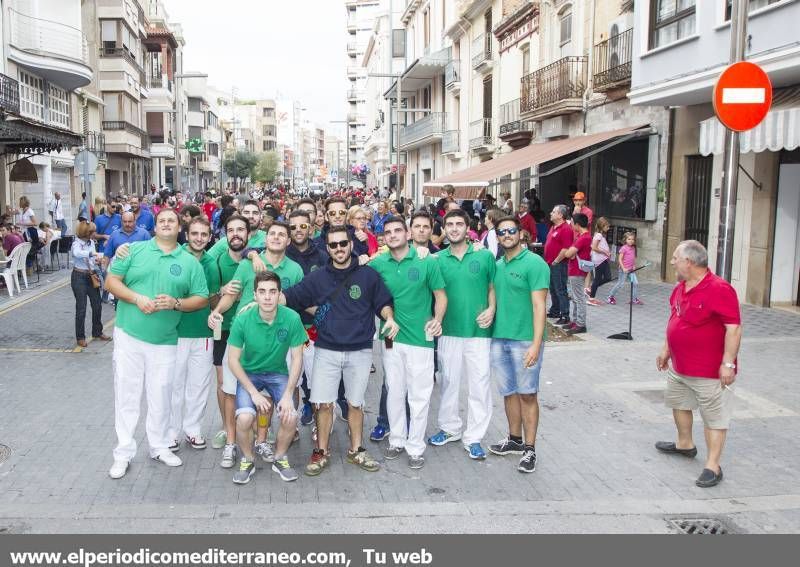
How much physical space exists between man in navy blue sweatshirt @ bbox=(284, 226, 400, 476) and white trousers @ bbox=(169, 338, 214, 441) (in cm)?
93

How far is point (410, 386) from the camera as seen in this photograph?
233 inches

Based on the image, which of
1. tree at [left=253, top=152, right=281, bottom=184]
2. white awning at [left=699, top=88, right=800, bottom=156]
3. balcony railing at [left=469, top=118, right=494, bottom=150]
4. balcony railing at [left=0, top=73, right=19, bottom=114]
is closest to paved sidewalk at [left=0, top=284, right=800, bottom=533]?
white awning at [left=699, top=88, right=800, bottom=156]

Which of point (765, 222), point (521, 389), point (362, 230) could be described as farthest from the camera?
point (765, 222)

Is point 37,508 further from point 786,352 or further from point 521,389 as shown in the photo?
point 786,352

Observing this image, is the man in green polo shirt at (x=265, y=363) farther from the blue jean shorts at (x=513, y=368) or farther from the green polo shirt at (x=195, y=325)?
the blue jean shorts at (x=513, y=368)

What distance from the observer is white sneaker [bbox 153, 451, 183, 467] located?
228 inches

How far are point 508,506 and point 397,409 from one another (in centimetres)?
125

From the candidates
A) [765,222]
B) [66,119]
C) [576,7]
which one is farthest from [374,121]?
[765,222]

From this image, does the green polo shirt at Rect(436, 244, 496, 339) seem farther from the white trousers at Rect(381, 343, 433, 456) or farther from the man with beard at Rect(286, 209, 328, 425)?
the man with beard at Rect(286, 209, 328, 425)

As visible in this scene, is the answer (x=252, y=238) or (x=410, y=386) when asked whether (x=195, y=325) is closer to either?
(x=252, y=238)

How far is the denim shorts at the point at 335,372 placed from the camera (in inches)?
225

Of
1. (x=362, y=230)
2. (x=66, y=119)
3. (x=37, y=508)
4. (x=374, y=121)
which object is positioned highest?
(x=374, y=121)

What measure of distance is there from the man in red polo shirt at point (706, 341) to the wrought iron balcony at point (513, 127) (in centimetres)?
1774

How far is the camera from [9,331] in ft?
36.4
